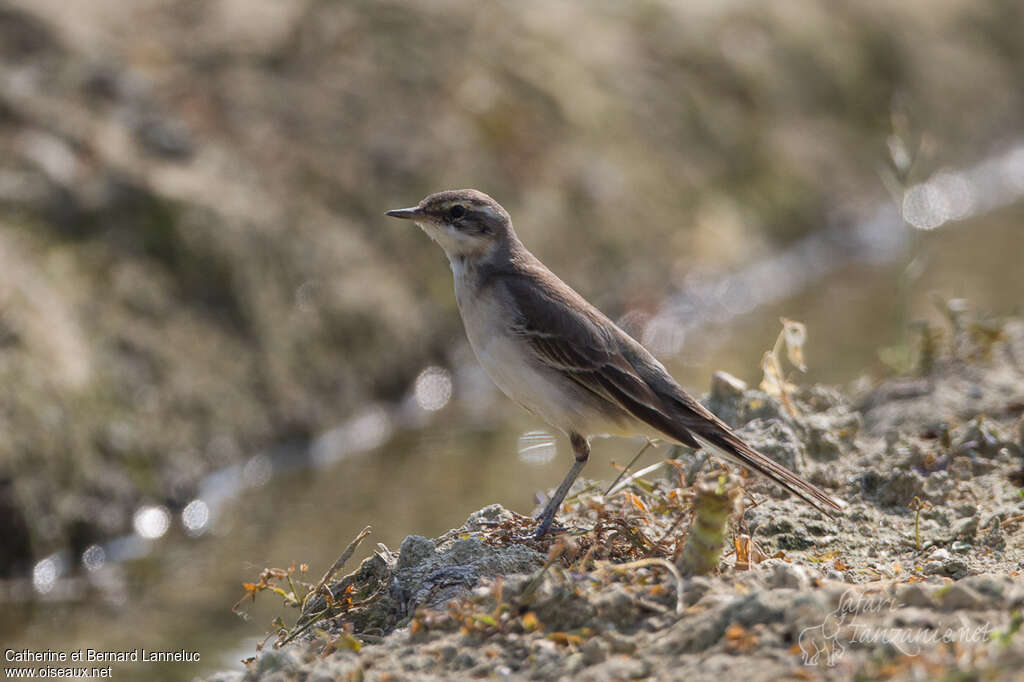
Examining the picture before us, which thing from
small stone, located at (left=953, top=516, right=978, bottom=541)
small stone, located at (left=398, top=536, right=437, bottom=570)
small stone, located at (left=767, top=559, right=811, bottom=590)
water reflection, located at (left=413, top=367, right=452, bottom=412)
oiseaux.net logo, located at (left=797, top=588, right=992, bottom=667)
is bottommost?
oiseaux.net logo, located at (left=797, top=588, right=992, bottom=667)

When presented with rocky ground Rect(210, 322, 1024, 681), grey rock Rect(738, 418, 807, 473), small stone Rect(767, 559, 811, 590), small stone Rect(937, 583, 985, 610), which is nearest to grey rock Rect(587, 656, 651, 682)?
rocky ground Rect(210, 322, 1024, 681)

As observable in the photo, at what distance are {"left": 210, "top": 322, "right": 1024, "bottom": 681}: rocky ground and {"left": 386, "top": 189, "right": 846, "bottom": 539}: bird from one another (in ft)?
1.05

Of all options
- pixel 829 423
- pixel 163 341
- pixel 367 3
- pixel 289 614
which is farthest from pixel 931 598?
pixel 367 3

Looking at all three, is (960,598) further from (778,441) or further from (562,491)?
(778,441)

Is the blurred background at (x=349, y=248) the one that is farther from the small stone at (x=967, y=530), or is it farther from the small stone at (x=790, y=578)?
the small stone at (x=790, y=578)

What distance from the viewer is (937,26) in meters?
21.1

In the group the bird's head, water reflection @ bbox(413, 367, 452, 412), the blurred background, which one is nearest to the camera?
the bird's head

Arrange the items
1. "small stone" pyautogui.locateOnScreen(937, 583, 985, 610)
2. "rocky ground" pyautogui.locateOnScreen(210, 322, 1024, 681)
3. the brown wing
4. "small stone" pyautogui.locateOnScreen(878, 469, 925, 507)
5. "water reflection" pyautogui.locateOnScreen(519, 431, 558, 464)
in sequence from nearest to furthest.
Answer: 1. "rocky ground" pyautogui.locateOnScreen(210, 322, 1024, 681)
2. "small stone" pyautogui.locateOnScreen(937, 583, 985, 610)
3. the brown wing
4. "small stone" pyautogui.locateOnScreen(878, 469, 925, 507)
5. "water reflection" pyautogui.locateOnScreen(519, 431, 558, 464)

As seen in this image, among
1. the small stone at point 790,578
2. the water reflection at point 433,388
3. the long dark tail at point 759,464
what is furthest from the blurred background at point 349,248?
the small stone at point 790,578

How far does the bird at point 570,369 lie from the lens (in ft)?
19.8

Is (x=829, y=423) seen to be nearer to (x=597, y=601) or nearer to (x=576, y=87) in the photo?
(x=597, y=601)

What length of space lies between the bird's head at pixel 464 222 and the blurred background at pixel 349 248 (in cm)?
278

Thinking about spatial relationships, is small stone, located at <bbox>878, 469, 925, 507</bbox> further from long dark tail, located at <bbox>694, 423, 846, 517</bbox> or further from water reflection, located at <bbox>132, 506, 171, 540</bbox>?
water reflection, located at <bbox>132, 506, 171, 540</bbox>

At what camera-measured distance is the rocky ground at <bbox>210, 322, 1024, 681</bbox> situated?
4.09 meters
